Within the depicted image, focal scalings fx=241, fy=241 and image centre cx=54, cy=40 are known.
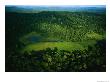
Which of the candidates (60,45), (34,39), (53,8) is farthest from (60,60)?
(53,8)

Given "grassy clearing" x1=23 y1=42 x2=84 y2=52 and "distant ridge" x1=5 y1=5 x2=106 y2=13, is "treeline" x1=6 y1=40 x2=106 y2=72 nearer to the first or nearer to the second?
"grassy clearing" x1=23 y1=42 x2=84 y2=52

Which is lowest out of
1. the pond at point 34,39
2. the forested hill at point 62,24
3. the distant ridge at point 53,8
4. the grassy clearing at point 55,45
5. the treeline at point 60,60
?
the treeline at point 60,60

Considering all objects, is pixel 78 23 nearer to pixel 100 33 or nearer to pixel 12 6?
pixel 100 33

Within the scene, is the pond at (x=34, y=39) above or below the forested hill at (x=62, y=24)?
below

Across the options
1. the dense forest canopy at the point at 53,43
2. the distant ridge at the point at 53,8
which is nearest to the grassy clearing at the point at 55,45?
the dense forest canopy at the point at 53,43

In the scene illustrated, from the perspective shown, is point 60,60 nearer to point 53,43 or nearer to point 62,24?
point 53,43

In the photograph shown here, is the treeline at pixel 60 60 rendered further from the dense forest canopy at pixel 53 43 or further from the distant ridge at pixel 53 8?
the distant ridge at pixel 53 8
